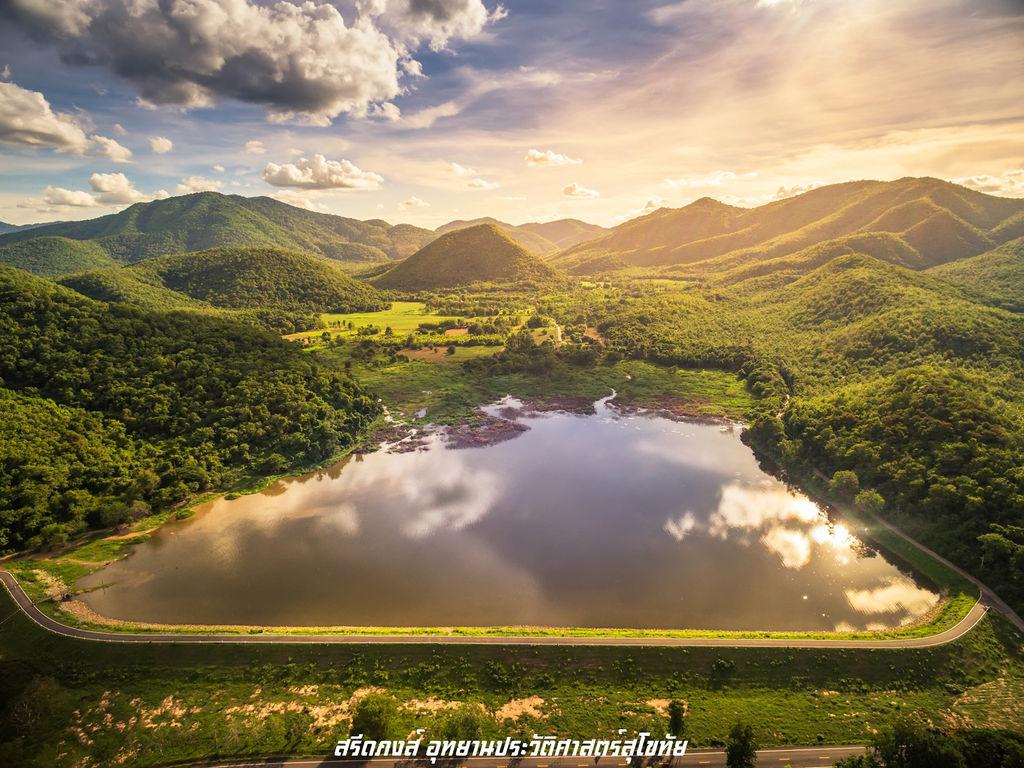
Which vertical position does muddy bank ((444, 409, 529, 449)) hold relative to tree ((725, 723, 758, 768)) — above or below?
above

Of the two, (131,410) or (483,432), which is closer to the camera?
(131,410)

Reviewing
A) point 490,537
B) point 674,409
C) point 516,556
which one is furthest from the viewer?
point 674,409

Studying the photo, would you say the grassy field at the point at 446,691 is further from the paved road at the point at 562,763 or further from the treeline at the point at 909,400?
the treeline at the point at 909,400

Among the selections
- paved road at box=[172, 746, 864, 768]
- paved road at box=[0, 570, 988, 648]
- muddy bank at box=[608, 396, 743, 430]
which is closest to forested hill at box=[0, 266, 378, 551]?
paved road at box=[0, 570, 988, 648]

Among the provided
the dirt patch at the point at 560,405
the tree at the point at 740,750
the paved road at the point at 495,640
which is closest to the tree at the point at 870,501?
the paved road at the point at 495,640

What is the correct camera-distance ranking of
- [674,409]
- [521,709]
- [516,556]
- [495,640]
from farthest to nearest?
[674,409]
[516,556]
[495,640]
[521,709]

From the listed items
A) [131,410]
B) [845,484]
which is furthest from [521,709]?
[131,410]

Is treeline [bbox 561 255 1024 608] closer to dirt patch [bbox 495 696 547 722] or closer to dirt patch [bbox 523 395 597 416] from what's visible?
dirt patch [bbox 523 395 597 416]

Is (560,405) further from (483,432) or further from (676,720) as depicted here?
(676,720)

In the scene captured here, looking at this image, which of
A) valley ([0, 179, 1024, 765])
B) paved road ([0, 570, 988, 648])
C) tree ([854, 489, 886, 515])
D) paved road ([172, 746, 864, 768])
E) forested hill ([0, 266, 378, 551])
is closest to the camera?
paved road ([172, 746, 864, 768])
